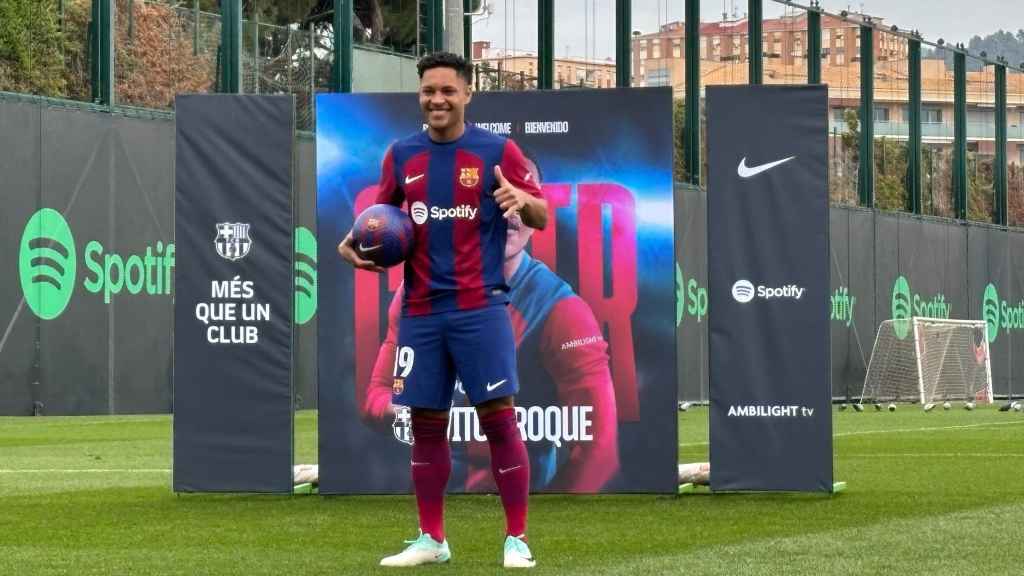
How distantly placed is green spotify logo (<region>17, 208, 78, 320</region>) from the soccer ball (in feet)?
44.5

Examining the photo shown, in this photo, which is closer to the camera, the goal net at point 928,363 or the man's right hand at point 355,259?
the man's right hand at point 355,259

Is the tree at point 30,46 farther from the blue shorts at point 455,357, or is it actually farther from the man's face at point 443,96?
the blue shorts at point 455,357

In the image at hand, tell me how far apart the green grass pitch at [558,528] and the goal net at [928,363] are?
18.9 meters

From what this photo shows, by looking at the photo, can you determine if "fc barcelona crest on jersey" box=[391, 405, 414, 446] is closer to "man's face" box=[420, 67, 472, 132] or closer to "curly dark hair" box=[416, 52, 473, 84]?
"man's face" box=[420, 67, 472, 132]

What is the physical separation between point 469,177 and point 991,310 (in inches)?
1401

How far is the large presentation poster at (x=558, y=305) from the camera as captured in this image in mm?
9977

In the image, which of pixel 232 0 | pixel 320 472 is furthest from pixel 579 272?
pixel 232 0

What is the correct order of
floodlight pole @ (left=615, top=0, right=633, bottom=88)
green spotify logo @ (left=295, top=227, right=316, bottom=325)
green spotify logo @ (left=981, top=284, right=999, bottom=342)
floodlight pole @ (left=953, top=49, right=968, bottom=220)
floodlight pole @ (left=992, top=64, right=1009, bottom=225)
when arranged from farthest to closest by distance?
floodlight pole @ (left=992, top=64, right=1009, bottom=225) < floodlight pole @ (left=953, top=49, right=968, bottom=220) < green spotify logo @ (left=981, top=284, right=999, bottom=342) < floodlight pole @ (left=615, top=0, right=633, bottom=88) < green spotify logo @ (left=295, top=227, right=316, bottom=325)

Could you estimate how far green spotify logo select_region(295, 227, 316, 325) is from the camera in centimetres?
2333

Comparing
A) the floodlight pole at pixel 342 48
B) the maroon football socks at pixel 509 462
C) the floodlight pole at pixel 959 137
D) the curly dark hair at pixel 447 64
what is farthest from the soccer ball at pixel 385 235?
the floodlight pole at pixel 959 137

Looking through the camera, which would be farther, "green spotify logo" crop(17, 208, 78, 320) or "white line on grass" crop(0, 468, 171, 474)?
"green spotify logo" crop(17, 208, 78, 320)

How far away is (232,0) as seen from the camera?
80.4ft

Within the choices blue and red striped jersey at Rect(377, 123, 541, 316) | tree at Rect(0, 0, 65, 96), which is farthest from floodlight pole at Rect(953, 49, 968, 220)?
blue and red striped jersey at Rect(377, 123, 541, 316)

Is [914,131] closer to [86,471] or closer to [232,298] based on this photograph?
[86,471]
